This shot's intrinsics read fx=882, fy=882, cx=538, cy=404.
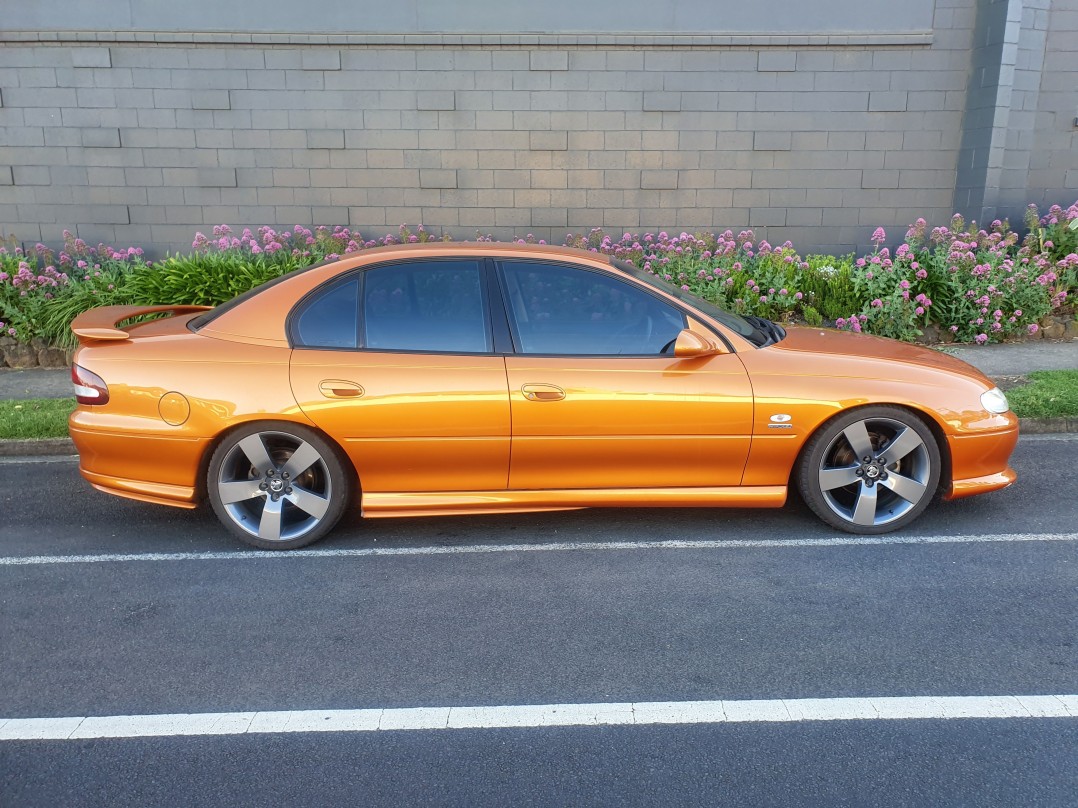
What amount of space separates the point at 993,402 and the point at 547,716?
305 centimetres

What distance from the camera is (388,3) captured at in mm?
9664

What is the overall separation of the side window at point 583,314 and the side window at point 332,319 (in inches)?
32.1

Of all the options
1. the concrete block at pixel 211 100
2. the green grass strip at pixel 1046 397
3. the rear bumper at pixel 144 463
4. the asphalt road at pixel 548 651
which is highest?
the concrete block at pixel 211 100

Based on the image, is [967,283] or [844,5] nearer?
[967,283]

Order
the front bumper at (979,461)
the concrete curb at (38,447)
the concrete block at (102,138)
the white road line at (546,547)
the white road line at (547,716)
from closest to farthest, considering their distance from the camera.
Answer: the white road line at (547,716) → the white road line at (546,547) → the front bumper at (979,461) → the concrete curb at (38,447) → the concrete block at (102,138)

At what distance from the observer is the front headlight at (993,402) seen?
462cm

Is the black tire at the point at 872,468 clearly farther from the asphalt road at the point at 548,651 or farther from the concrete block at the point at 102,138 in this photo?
the concrete block at the point at 102,138

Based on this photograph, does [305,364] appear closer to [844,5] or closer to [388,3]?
[388,3]

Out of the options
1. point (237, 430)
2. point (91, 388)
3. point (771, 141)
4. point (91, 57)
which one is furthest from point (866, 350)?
point (91, 57)

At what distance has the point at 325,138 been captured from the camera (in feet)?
32.8

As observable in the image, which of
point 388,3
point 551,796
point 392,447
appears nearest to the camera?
point 551,796

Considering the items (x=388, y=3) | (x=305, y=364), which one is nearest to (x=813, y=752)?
(x=305, y=364)

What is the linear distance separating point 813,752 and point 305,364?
2914 mm

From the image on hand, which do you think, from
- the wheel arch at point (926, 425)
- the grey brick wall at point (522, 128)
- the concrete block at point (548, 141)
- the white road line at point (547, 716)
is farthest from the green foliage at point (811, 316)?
the white road line at point (547, 716)
